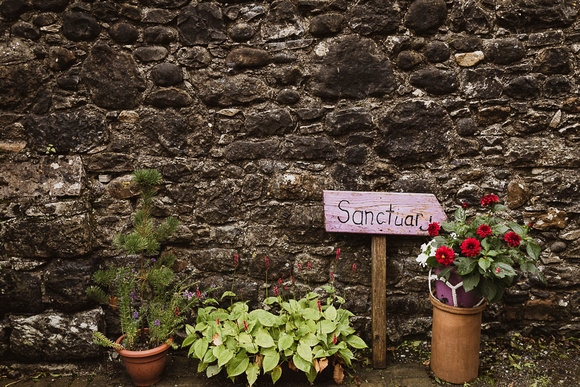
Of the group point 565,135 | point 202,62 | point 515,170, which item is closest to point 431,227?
point 515,170

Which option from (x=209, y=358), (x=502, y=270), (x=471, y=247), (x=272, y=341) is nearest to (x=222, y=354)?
(x=209, y=358)

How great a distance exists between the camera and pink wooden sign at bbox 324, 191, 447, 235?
2.53m

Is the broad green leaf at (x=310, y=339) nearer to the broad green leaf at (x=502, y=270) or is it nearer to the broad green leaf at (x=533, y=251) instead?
the broad green leaf at (x=502, y=270)

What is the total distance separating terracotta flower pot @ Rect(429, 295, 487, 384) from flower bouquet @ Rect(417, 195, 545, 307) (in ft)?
0.21

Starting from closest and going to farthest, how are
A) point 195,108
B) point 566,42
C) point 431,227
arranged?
point 431,227
point 566,42
point 195,108

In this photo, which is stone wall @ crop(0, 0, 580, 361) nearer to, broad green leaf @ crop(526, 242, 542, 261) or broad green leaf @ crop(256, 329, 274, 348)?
broad green leaf @ crop(526, 242, 542, 261)

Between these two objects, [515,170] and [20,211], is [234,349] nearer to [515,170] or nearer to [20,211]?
[20,211]

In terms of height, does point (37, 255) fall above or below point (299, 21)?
below

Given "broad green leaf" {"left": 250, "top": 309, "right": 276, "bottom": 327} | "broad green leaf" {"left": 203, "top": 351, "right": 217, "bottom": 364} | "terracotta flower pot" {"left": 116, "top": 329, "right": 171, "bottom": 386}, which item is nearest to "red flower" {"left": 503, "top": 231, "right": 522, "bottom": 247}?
"broad green leaf" {"left": 250, "top": 309, "right": 276, "bottom": 327}

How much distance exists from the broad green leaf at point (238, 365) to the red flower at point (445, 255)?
133 centimetres

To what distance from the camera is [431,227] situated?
2.31m

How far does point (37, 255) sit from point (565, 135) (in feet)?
12.5

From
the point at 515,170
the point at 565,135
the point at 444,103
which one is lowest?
the point at 515,170

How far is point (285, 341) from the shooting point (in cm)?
231
